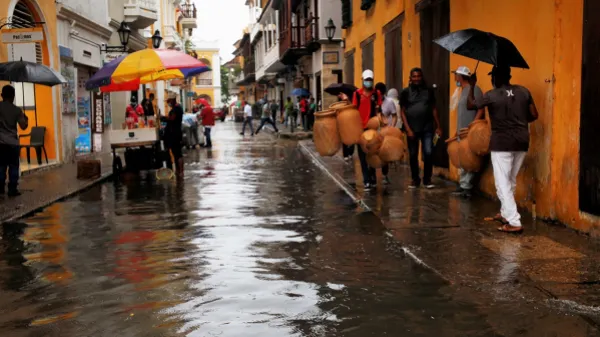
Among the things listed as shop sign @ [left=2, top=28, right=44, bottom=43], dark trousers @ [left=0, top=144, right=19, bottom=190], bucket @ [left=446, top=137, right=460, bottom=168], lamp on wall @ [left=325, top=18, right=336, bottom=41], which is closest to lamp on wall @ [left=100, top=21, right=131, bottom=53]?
lamp on wall @ [left=325, top=18, right=336, bottom=41]

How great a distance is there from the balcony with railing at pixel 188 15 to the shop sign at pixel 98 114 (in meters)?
36.0

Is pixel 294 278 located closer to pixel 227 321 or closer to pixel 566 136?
pixel 227 321

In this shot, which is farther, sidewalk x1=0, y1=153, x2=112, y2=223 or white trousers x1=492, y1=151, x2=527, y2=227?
sidewalk x1=0, y1=153, x2=112, y2=223

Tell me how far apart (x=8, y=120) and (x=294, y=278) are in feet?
22.9

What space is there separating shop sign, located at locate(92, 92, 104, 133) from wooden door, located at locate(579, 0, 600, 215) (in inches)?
720

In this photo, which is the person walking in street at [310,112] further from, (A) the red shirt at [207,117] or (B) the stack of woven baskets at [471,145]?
(B) the stack of woven baskets at [471,145]

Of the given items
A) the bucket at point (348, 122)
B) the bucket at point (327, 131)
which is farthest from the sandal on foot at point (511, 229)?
the bucket at point (327, 131)

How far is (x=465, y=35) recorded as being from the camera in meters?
7.82

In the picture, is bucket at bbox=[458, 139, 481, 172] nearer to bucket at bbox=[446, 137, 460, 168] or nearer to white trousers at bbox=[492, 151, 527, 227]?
bucket at bbox=[446, 137, 460, 168]

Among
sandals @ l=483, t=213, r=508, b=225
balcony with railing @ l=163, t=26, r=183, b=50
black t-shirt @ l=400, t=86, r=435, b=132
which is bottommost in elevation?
sandals @ l=483, t=213, r=508, b=225

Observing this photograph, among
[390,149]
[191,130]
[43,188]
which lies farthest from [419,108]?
[191,130]

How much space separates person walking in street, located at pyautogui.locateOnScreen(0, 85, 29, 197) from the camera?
36.1 feet

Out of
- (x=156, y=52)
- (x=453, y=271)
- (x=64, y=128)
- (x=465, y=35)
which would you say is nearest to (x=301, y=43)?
(x=64, y=128)

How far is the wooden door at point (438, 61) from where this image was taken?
12141mm
